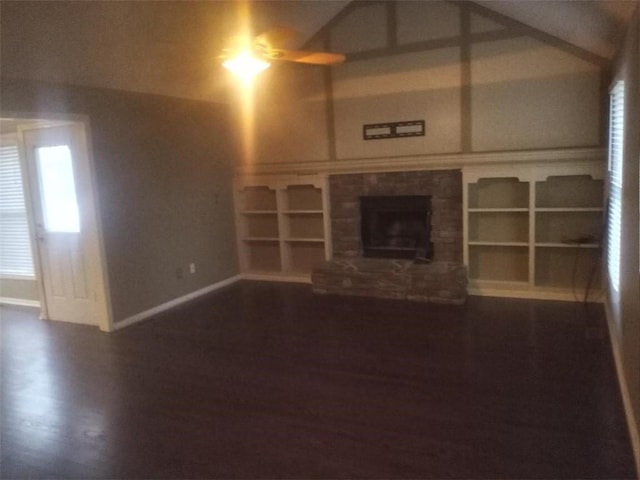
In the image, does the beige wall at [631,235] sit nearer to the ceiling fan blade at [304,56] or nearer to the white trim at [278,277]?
the ceiling fan blade at [304,56]

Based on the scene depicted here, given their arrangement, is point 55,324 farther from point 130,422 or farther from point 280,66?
point 280,66

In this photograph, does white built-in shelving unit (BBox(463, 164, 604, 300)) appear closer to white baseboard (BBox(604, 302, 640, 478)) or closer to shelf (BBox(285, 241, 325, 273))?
white baseboard (BBox(604, 302, 640, 478))

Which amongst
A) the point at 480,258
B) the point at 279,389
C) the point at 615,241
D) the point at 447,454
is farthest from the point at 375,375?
the point at 480,258

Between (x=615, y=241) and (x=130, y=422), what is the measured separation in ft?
12.3

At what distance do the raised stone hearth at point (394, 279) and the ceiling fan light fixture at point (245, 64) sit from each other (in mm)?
2589

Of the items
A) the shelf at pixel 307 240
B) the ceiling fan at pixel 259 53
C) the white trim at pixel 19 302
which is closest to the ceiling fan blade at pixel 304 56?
the ceiling fan at pixel 259 53

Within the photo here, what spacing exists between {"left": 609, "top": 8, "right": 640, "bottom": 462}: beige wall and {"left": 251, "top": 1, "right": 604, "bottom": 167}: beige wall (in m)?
1.74

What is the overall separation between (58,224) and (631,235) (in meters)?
5.05

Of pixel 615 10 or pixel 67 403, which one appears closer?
pixel 615 10

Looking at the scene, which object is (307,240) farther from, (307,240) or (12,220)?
(12,220)

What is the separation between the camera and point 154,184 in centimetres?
521

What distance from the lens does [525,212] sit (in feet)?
16.5

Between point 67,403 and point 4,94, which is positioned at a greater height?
point 4,94

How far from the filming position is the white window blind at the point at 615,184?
136 inches
